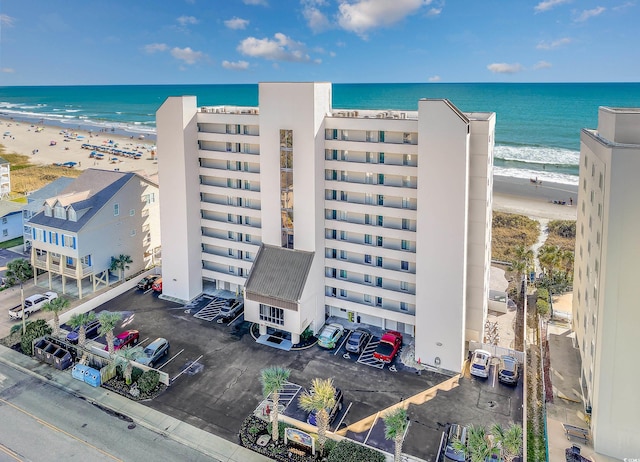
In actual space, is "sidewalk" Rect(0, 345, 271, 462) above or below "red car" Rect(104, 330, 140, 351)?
below

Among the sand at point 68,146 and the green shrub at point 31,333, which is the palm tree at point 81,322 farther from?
the sand at point 68,146

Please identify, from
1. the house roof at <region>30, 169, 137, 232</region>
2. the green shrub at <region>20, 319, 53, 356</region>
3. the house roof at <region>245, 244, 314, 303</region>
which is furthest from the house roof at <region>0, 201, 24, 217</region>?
the house roof at <region>245, 244, 314, 303</region>

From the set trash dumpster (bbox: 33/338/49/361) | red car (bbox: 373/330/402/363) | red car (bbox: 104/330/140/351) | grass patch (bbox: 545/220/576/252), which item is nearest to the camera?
trash dumpster (bbox: 33/338/49/361)

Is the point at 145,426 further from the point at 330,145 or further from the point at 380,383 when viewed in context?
the point at 330,145

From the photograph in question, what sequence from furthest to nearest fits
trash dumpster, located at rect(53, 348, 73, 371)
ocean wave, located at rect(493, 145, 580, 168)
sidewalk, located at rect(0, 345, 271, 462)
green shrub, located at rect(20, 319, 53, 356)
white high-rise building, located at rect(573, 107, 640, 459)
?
ocean wave, located at rect(493, 145, 580, 168)
green shrub, located at rect(20, 319, 53, 356)
trash dumpster, located at rect(53, 348, 73, 371)
sidewalk, located at rect(0, 345, 271, 462)
white high-rise building, located at rect(573, 107, 640, 459)

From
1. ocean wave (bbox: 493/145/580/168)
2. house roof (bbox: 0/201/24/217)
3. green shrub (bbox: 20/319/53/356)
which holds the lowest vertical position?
green shrub (bbox: 20/319/53/356)

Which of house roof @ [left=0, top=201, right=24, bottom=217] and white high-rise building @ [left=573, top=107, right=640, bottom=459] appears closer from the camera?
white high-rise building @ [left=573, top=107, right=640, bottom=459]

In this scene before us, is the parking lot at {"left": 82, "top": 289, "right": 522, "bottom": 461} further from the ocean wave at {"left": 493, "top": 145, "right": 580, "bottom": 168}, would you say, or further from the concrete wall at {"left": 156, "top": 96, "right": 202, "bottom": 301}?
the ocean wave at {"left": 493, "top": 145, "right": 580, "bottom": 168}
